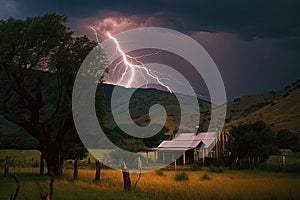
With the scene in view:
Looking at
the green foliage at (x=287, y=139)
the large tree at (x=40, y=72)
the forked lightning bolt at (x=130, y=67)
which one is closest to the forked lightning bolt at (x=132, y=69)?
the forked lightning bolt at (x=130, y=67)

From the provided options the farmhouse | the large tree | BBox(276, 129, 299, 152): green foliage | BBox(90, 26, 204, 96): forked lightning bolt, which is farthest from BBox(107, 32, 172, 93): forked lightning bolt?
BBox(276, 129, 299, 152): green foliage

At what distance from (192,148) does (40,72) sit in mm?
25997

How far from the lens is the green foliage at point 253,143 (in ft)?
125

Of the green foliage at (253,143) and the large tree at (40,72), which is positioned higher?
the large tree at (40,72)

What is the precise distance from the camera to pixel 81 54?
33.4 metres

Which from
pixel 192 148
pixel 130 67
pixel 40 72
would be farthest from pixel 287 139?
pixel 40 72

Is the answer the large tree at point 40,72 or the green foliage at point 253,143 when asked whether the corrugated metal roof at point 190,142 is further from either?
the large tree at point 40,72

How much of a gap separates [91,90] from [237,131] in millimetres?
16422

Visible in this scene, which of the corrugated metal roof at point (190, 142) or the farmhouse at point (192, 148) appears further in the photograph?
the corrugated metal roof at point (190, 142)

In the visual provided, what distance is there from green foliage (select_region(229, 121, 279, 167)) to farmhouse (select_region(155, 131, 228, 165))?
7441mm

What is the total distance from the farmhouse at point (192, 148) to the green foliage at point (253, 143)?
744 centimetres

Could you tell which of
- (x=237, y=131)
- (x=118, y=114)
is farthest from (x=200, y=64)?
(x=118, y=114)

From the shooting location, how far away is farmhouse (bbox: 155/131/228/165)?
51.1 m

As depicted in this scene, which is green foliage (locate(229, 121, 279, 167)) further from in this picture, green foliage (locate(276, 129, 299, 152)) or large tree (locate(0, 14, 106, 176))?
green foliage (locate(276, 129, 299, 152))
